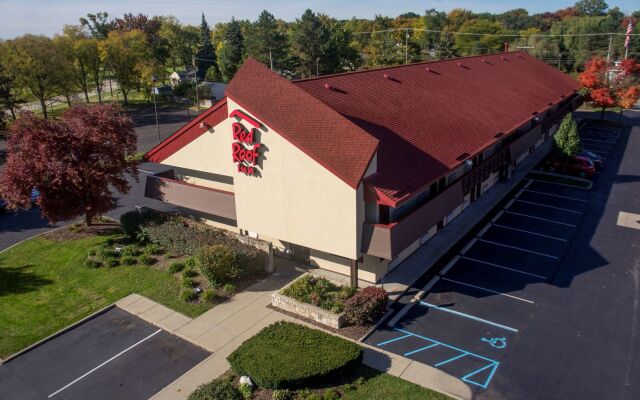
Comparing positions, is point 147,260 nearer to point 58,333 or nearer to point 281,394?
point 58,333

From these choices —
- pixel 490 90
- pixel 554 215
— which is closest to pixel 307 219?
pixel 554 215

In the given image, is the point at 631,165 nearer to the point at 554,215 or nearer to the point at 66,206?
the point at 554,215

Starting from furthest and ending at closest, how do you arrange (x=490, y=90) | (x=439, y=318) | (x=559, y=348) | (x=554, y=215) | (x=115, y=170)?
(x=490, y=90)
(x=554, y=215)
(x=115, y=170)
(x=439, y=318)
(x=559, y=348)

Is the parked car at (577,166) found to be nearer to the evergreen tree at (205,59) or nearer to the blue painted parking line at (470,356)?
the blue painted parking line at (470,356)

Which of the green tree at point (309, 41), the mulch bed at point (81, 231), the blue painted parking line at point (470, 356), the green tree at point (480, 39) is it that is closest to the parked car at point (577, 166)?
the blue painted parking line at point (470, 356)

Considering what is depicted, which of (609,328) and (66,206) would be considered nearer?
(609,328)

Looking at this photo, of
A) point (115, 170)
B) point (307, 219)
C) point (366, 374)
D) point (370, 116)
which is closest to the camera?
point (366, 374)
